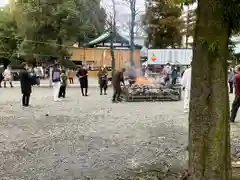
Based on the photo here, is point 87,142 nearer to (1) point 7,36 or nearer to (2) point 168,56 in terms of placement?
Result: (2) point 168,56

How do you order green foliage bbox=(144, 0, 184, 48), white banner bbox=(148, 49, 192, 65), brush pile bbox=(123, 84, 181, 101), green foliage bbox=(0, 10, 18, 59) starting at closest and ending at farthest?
1. brush pile bbox=(123, 84, 181, 101)
2. white banner bbox=(148, 49, 192, 65)
3. green foliage bbox=(144, 0, 184, 48)
4. green foliage bbox=(0, 10, 18, 59)

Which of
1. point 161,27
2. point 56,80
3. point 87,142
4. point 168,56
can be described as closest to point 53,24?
point 168,56

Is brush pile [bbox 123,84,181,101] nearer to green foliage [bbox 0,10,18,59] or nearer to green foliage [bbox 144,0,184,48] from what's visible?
green foliage [bbox 144,0,184,48]

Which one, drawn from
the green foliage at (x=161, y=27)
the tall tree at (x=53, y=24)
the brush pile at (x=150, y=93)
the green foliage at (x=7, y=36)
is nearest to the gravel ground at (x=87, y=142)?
the brush pile at (x=150, y=93)

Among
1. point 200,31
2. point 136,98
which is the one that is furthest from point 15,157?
point 136,98

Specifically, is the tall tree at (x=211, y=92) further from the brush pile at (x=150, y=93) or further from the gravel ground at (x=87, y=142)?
the brush pile at (x=150, y=93)

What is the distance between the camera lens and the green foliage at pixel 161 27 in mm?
41281

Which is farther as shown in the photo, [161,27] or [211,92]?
[161,27]

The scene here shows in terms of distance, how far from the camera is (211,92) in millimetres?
4164

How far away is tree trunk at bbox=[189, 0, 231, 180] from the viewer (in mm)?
4027

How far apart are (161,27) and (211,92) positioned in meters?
38.5

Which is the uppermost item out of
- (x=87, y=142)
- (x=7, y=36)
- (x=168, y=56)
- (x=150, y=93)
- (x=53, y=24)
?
(x=7, y=36)

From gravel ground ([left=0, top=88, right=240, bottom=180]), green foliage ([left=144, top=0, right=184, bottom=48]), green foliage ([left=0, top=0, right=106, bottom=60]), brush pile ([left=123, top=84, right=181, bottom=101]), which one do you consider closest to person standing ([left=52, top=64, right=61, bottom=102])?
brush pile ([left=123, top=84, right=181, bottom=101])

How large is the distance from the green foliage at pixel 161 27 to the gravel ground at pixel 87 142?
29.0 m
